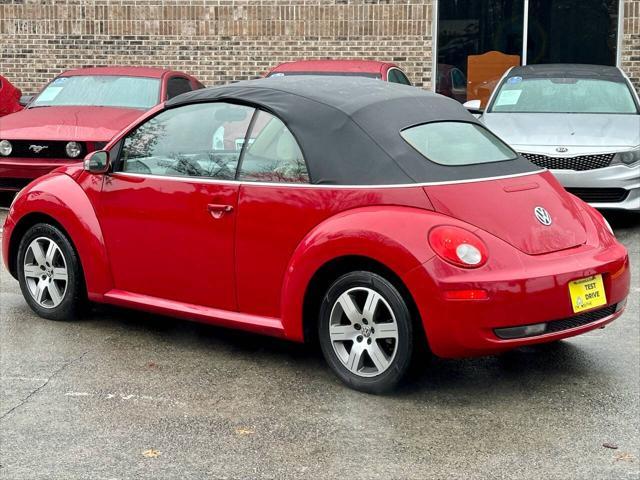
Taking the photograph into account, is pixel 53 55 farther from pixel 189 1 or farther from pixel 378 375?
pixel 378 375

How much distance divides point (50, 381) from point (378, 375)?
1.68 m

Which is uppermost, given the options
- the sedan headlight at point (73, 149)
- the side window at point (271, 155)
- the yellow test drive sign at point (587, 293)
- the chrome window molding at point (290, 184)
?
the side window at point (271, 155)

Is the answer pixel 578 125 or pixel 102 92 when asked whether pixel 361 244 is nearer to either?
pixel 578 125

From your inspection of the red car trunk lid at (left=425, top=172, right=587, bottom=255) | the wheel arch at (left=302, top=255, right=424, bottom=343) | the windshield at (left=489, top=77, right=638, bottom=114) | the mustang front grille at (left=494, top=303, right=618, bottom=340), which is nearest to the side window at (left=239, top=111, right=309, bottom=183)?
the wheel arch at (left=302, top=255, right=424, bottom=343)

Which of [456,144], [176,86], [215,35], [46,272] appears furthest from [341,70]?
[456,144]

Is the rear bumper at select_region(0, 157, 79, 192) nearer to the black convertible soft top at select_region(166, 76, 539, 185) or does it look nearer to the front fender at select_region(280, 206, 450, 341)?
the black convertible soft top at select_region(166, 76, 539, 185)

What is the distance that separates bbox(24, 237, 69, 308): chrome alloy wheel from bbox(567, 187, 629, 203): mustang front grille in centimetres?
520

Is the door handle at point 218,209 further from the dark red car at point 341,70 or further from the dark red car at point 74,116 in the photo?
the dark red car at point 341,70

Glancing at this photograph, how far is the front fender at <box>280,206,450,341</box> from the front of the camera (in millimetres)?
5215

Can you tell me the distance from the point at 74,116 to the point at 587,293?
736cm

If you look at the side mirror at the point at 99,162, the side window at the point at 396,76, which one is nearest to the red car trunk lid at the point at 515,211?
the side mirror at the point at 99,162

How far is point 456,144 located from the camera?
586 centimetres

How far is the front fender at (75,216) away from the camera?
6.49 metres

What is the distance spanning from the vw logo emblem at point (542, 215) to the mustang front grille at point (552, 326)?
19.0 inches
